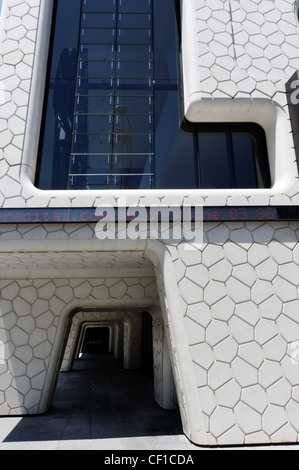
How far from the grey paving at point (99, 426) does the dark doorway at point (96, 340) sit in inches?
828

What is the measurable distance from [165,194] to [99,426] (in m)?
4.99

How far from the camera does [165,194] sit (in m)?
5.80

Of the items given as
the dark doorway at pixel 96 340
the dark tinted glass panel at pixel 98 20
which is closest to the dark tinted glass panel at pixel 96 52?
the dark tinted glass panel at pixel 98 20

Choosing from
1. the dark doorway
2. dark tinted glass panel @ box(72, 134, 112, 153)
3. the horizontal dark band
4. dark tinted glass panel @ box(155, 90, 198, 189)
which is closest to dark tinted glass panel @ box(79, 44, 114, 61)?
dark tinted glass panel @ box(155, 90, 198, 189)

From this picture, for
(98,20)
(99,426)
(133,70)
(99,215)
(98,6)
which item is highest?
(98,6)

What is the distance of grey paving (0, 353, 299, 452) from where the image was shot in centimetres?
543

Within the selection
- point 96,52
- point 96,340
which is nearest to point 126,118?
point 96,52

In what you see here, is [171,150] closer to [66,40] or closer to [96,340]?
[66,40]

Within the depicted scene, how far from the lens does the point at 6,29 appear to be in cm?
697

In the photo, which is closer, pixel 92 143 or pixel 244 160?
pixel 244 160

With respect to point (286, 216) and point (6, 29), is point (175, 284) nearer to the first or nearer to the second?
point (286, 216)

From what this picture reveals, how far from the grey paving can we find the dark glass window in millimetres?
4807

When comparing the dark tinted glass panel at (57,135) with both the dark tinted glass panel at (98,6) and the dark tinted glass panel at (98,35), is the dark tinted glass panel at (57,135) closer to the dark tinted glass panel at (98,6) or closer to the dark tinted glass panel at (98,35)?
the dark tinted glass panel at (98,35)

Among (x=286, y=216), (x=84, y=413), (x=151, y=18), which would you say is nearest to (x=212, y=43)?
(x=151, y=18)
